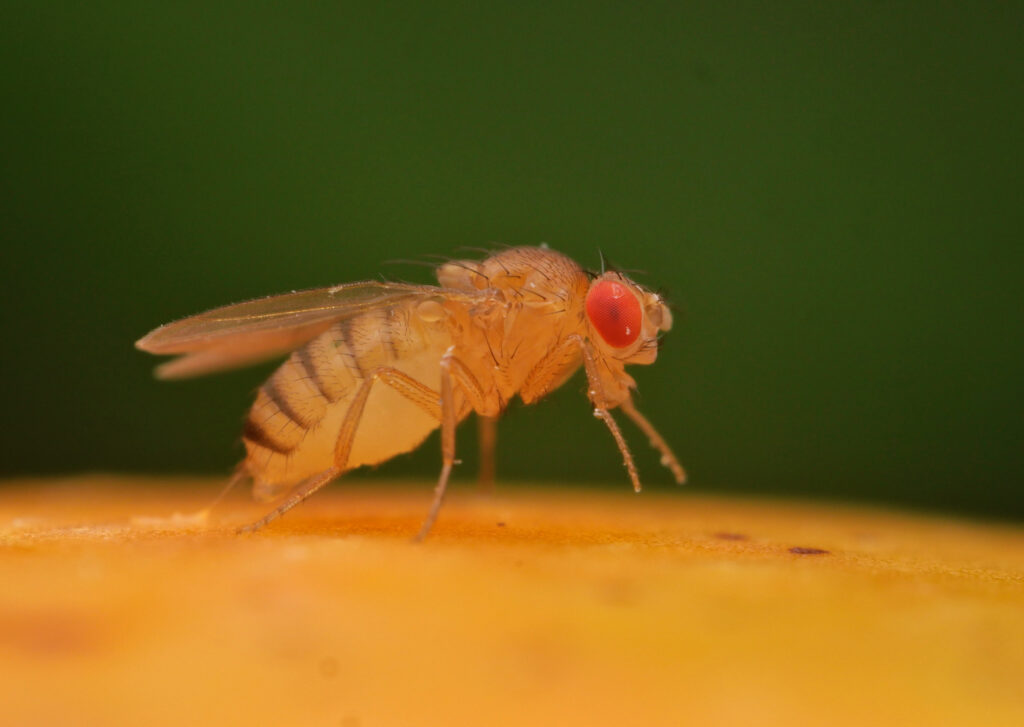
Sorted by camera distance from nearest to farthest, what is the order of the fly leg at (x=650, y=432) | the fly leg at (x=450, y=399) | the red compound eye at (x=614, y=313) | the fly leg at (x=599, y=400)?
the fly leg at (x=450, y=399)
the fly leg at (x=599, y=400)
the red compound eye at (x=614, y=313)
the fly leg at (x=650, y=432)

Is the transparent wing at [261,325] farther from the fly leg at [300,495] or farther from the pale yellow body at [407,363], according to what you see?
the fly leg at [300,495]

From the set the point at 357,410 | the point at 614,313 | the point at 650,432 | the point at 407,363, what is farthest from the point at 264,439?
the point at 650,432

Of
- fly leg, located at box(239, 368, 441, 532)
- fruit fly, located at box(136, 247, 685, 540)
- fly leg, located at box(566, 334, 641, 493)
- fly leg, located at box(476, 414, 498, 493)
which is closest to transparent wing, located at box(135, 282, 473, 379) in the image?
fruit fly, located at box(136, 247, 685, 540)

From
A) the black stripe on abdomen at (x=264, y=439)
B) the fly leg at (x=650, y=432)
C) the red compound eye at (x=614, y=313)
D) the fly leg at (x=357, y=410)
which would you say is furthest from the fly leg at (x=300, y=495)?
the fly leg at (x=650, y=432)

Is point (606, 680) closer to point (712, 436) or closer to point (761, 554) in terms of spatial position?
point (761, 554)

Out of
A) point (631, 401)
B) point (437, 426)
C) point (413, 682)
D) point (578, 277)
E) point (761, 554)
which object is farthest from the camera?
point (631, 401)

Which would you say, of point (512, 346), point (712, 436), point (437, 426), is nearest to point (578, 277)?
point (512, 346)
